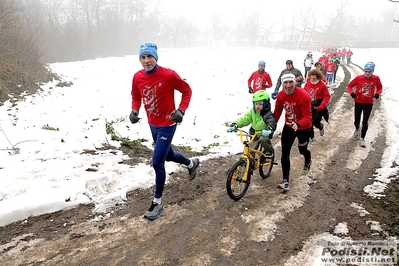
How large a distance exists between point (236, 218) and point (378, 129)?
23.8 feet

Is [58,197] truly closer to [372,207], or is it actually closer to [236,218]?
[236,218]

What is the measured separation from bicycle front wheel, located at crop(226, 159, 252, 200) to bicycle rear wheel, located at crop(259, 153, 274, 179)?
619mm

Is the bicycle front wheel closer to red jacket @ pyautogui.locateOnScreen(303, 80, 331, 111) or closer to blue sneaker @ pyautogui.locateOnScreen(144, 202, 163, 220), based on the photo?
blue sneaker @ pyautogui.locateOnScreen(144, 202, 163, 220)

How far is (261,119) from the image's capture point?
523 centimetres

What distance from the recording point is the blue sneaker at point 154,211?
4.36 meters

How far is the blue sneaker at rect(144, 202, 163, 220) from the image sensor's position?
4.36m

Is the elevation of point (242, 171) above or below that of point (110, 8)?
below

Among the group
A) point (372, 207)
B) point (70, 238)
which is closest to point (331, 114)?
point (372, 207)

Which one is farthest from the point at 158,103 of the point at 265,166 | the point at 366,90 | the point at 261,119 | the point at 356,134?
the point at 356,134

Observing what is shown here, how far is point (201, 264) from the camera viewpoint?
11.2ft

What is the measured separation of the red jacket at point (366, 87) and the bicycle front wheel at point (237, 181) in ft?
16.8

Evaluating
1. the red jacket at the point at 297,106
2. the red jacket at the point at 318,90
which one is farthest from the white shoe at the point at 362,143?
the red jacket at the point at 297,106

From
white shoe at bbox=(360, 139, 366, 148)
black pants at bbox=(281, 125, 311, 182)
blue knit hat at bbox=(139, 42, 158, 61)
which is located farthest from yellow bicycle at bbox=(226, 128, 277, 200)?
white shoe at bbox=(360, 139, 366, 148)

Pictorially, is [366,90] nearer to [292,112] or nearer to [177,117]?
[292,112]
